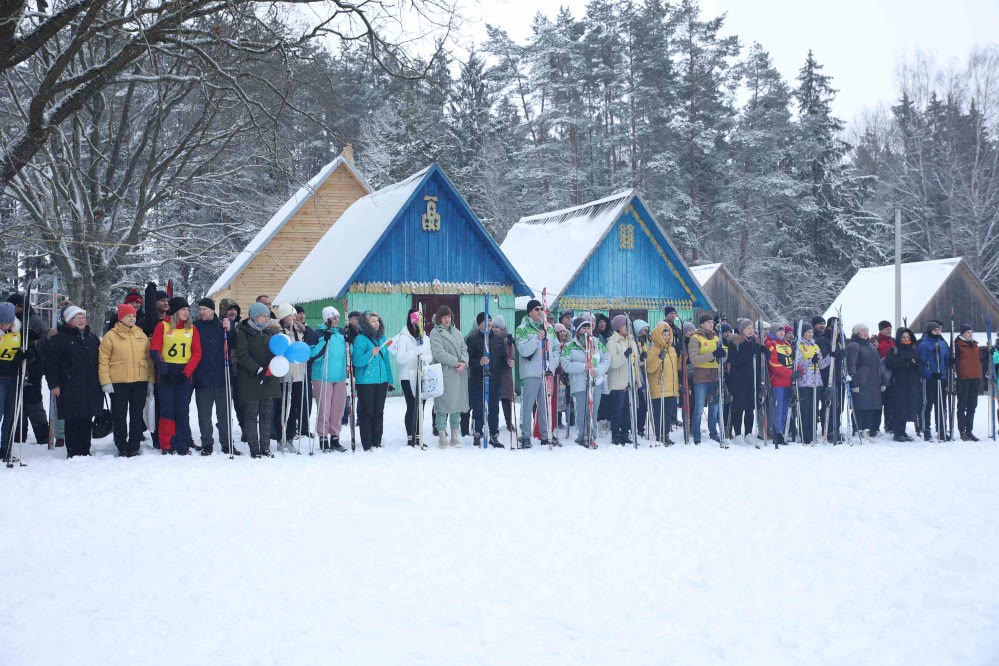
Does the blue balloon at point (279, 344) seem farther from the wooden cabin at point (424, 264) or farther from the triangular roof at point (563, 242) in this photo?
the triangular roof at point (563, 242)

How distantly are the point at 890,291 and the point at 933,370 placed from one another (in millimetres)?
20201

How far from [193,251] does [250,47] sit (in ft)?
35.7

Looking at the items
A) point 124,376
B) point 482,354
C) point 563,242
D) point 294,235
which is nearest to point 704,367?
point 482,354

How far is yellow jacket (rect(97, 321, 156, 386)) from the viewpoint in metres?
10.5

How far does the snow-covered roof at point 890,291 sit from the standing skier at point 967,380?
17990 mm

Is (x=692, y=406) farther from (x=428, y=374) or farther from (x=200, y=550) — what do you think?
(x=200, y=550)

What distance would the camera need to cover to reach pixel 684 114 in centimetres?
4347

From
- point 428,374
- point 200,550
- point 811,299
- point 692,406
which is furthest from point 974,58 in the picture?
point 200,550

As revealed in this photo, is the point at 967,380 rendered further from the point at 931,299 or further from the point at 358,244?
the point at 931,299

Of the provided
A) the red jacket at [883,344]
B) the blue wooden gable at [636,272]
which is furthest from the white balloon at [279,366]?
the blue wooden gable at [636,272]

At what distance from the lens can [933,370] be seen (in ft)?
46.8

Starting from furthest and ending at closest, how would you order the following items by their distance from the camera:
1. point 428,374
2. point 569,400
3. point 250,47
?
point 569,400, point 428,374, point 250,47

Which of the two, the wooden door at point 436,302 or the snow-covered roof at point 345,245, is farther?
the wooden door at point 436,302

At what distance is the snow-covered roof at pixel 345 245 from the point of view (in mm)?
20812
